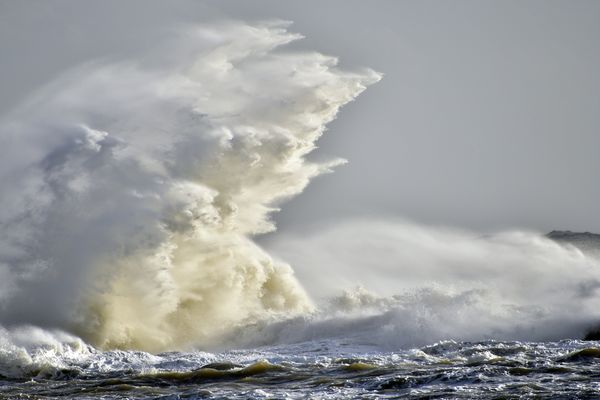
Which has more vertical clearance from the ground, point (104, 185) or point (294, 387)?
point (104, 185)

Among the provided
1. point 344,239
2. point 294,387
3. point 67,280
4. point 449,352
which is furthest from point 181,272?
point 344,239

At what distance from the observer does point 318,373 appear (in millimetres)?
23938

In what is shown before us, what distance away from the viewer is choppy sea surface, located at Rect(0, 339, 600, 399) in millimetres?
20594

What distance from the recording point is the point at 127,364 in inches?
1043

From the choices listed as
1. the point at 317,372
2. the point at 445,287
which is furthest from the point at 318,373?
the point at 445,287

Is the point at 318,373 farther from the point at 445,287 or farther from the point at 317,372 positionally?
the point at 445,287

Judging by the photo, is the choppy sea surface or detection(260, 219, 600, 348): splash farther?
detection(260, 219, 600, 348): splash

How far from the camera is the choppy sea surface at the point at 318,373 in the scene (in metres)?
20.6

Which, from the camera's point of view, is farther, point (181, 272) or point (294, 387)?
point (181, 272)

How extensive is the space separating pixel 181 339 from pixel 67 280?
4812 mm

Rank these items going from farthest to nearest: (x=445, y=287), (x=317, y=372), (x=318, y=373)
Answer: (x=445, y=287) → (x=317, y=372) → (x=318, y=373)

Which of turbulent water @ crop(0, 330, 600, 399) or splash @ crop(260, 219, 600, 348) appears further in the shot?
splash @ crop(260, 219, 600, 348)

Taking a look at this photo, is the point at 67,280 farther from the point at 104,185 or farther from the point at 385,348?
the point at 385,348

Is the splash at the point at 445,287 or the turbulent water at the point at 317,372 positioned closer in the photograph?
the turbulent water at the point at 317,372
